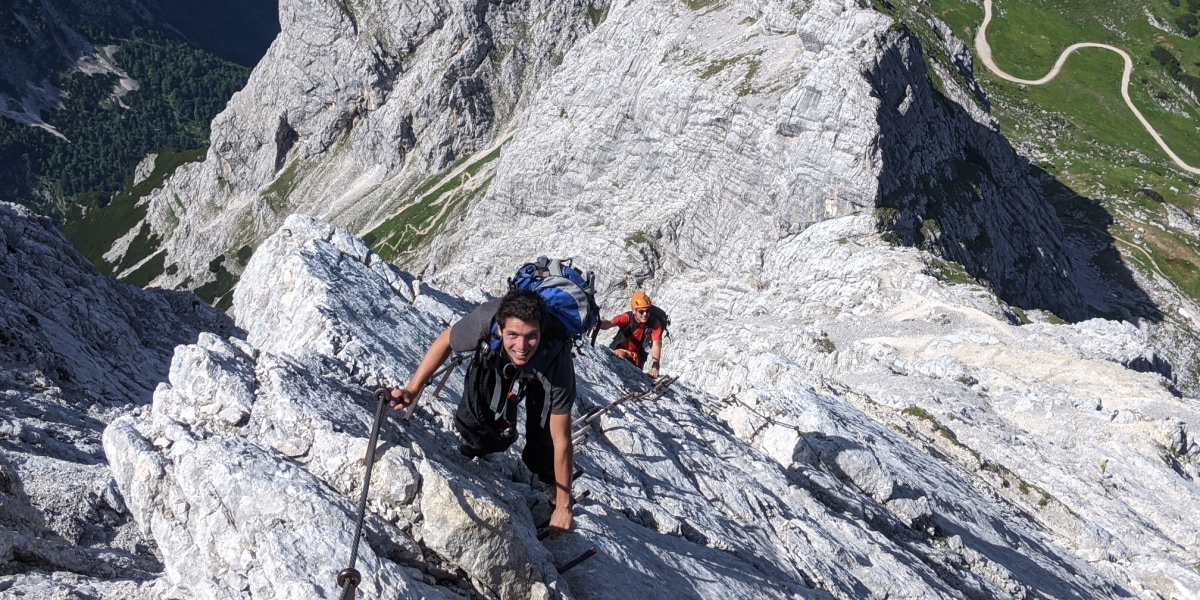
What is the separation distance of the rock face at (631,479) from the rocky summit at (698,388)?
0.06 m

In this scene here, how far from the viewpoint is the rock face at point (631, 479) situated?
871 cm

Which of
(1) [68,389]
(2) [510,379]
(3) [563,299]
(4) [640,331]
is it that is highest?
(3) [563,299]

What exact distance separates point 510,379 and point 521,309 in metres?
1.26

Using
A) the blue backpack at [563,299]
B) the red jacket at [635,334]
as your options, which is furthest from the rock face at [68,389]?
the red jacket at [635,334]

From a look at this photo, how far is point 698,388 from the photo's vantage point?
24938 mm

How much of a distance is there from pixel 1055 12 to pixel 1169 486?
571 ft

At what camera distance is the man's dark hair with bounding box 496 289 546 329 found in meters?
9.03

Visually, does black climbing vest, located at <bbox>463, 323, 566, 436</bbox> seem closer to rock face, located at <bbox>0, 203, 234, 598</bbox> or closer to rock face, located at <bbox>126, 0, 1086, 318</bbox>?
rock face, located at <bbox>0, 203, 234, 598</bbox>

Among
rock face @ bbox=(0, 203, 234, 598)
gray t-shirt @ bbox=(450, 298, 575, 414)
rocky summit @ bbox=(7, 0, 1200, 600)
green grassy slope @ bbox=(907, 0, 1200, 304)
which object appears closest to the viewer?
rocky summit @ bbox=(7, 0, 1200, 600)

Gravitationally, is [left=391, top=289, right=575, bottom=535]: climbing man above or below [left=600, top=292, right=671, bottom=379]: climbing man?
above

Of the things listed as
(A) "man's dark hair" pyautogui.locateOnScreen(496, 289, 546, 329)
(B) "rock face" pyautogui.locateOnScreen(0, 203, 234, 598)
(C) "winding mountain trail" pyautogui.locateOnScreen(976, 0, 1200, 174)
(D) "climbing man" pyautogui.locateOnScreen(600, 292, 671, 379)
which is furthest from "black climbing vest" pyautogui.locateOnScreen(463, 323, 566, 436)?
(C) "winding mountain trail" pyautogui.locateOnScreen(976, 0, 1200, 174)

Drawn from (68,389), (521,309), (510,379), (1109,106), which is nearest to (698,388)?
(510,379)

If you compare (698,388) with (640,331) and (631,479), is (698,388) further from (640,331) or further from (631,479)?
(631,479)

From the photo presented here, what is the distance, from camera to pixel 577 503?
1201cm
